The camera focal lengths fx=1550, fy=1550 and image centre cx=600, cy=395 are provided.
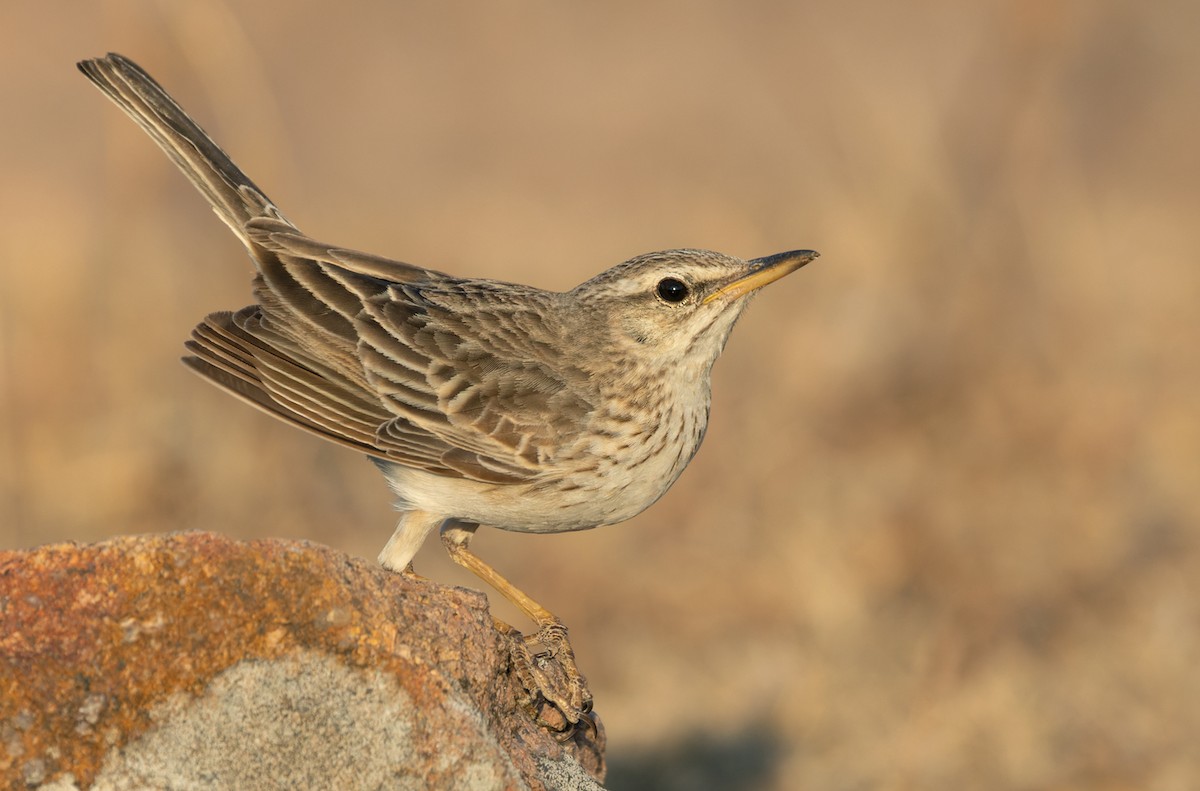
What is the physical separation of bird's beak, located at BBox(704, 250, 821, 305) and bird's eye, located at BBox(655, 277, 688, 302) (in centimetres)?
11

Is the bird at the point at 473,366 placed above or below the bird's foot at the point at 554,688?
above

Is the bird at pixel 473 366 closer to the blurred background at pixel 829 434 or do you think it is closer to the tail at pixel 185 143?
the tail at pixel 185 143

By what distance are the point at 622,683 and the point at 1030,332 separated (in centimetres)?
488

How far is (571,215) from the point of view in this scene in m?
16.6

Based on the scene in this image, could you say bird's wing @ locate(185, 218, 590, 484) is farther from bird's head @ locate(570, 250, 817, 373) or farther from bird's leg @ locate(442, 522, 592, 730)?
bird's leg @ locate(442, 522, 592, 730)

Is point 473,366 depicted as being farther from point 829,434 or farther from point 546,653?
point 829,434

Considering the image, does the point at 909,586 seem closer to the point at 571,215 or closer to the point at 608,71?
the point at 571,215

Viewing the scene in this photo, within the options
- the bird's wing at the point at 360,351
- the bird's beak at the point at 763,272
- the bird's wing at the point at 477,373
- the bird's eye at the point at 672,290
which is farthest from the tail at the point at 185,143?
the bird's beak at the point at 763,272

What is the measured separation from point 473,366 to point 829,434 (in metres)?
5.57

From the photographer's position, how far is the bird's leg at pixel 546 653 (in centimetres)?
574

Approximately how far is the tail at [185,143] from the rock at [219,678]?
3.16 metres

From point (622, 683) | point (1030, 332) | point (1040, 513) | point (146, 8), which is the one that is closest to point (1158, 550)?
point (1040, 513)

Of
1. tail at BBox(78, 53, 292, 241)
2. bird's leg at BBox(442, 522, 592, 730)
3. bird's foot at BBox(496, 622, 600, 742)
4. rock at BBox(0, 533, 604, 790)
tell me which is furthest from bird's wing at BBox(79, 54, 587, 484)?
rock at BBox(0, 533, 604, 790)

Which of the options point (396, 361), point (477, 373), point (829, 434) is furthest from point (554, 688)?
point (829, 434)
